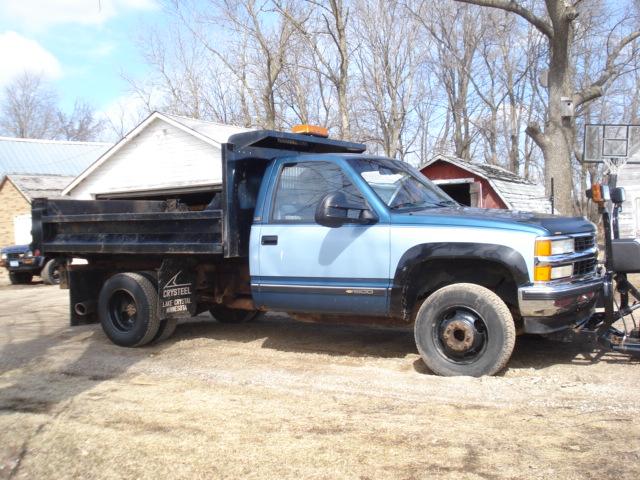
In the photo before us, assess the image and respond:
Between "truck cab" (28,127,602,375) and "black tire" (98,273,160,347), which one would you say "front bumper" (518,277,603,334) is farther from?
"black tire" (98,273,160,347)

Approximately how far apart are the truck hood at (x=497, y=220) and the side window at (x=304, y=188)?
27.7 inches

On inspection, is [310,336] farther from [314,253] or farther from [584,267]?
[584,267]

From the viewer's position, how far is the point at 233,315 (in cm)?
867

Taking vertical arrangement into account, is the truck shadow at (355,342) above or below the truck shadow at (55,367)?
above

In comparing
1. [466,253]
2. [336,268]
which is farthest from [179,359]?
[466,253]

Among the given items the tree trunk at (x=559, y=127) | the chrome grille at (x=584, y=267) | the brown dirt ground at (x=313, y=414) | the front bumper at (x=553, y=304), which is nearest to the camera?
the brown dirt ground at (x=313, y=414)

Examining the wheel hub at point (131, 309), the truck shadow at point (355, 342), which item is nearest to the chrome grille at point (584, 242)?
the truck shadow at point (355, 342)

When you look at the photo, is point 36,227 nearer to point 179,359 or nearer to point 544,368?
point 179,359

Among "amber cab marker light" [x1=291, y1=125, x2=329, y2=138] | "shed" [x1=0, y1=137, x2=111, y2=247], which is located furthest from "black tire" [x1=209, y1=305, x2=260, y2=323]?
"shed" [x1=0, y1=137, x2=111, y2=247]

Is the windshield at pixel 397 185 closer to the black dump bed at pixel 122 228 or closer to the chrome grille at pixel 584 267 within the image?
the chrome grille at pixel 584 267

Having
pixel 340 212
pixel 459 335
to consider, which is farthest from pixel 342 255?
pixel 459 335

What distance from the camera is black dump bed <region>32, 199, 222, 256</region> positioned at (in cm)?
650

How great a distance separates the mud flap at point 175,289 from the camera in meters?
7.00

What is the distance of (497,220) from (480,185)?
42.5ft
